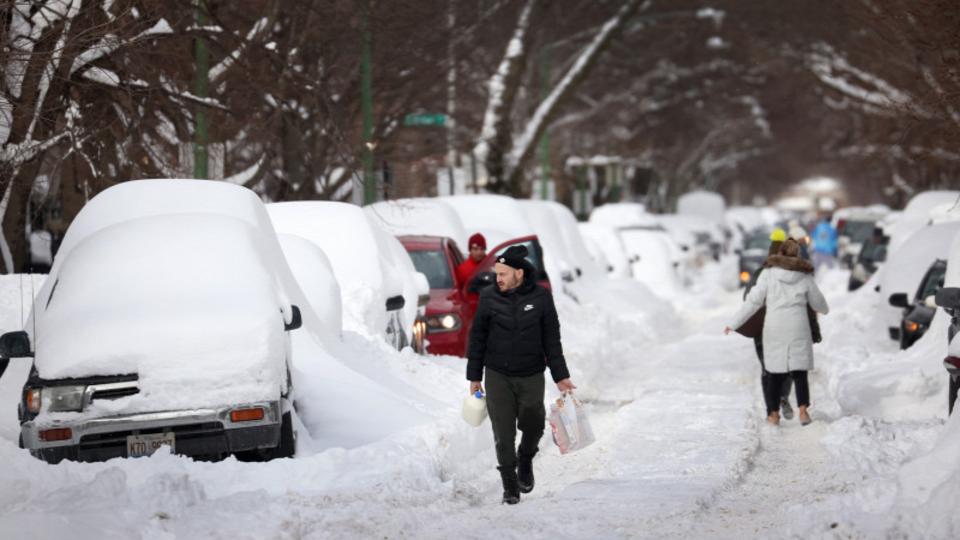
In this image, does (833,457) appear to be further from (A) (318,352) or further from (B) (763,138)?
(B) (763,138)

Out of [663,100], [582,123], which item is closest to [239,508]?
[582,123]

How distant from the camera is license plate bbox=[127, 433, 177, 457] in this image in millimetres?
9617

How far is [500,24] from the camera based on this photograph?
37188 mm

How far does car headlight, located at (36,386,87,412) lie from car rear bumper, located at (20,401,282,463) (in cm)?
10

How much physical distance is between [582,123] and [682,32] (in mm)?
13218

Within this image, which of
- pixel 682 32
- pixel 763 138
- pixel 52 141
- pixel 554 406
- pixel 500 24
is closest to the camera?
pixel 554 406

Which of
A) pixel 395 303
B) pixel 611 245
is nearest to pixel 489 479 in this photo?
pixel 395 303

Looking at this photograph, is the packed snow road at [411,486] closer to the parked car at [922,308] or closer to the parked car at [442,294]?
the parked car at [442,294]

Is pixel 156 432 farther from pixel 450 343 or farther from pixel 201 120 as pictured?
pixel 201 120

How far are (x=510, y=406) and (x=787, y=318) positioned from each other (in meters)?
4.85

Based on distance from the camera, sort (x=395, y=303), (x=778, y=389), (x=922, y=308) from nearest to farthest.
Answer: (x=778, y=389) < (x=395, y=303) < (x=922, y=308)

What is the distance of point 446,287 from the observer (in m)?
18.5

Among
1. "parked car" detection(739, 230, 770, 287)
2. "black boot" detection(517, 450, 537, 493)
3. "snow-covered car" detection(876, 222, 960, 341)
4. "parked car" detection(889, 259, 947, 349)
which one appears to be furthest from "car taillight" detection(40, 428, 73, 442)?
"parked car" detection(739, 230, 770, 287)

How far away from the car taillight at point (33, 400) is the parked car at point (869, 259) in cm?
2411
